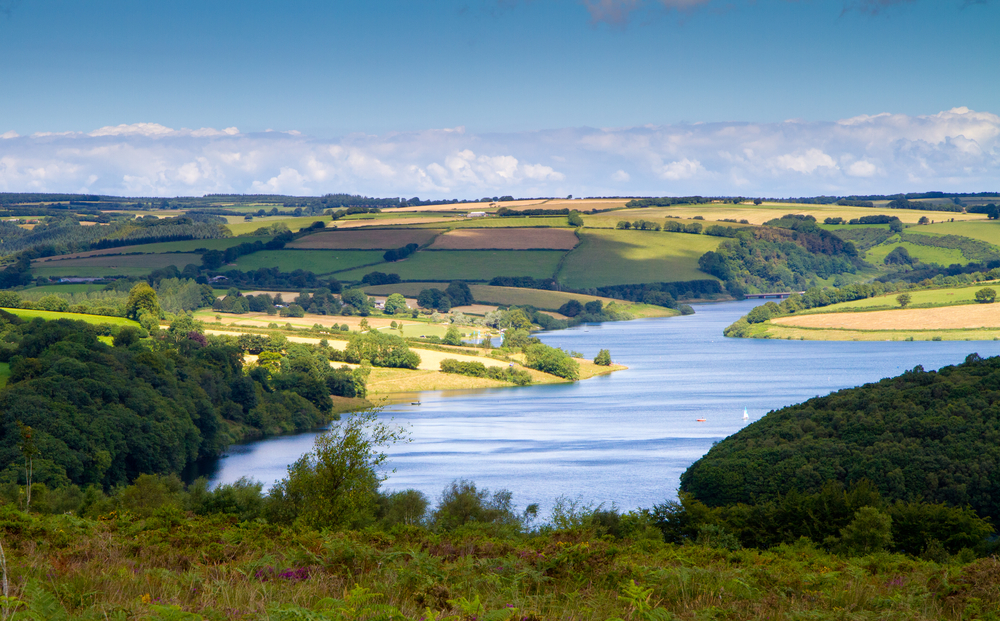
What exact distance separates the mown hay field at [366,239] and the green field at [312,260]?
292cm

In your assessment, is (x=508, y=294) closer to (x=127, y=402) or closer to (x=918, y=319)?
(x=918, y=319)

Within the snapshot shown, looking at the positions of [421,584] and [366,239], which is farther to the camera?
[366,239]

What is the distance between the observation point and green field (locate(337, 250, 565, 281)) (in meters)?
165

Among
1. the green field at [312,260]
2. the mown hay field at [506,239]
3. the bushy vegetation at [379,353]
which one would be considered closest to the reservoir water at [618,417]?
the bushy vegetation at [379,353]

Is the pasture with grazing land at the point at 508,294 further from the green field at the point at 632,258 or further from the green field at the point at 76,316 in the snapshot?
the green field at the point at 76,316

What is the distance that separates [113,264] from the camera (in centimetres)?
16212

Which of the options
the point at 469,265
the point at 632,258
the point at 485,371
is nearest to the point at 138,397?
the point at 485,371

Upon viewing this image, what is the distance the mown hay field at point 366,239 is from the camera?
18088 cm

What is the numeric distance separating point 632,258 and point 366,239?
55.2m

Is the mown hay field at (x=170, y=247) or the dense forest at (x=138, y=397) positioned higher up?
the mown hay field at (x=170, y=247)

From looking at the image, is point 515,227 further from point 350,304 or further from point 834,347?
point 834,347

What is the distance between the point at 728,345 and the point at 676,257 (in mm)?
58121

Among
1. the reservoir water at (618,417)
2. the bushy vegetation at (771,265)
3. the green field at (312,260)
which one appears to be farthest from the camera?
the bushy vegetation at (771,265)

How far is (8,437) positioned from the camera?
2071 inches
